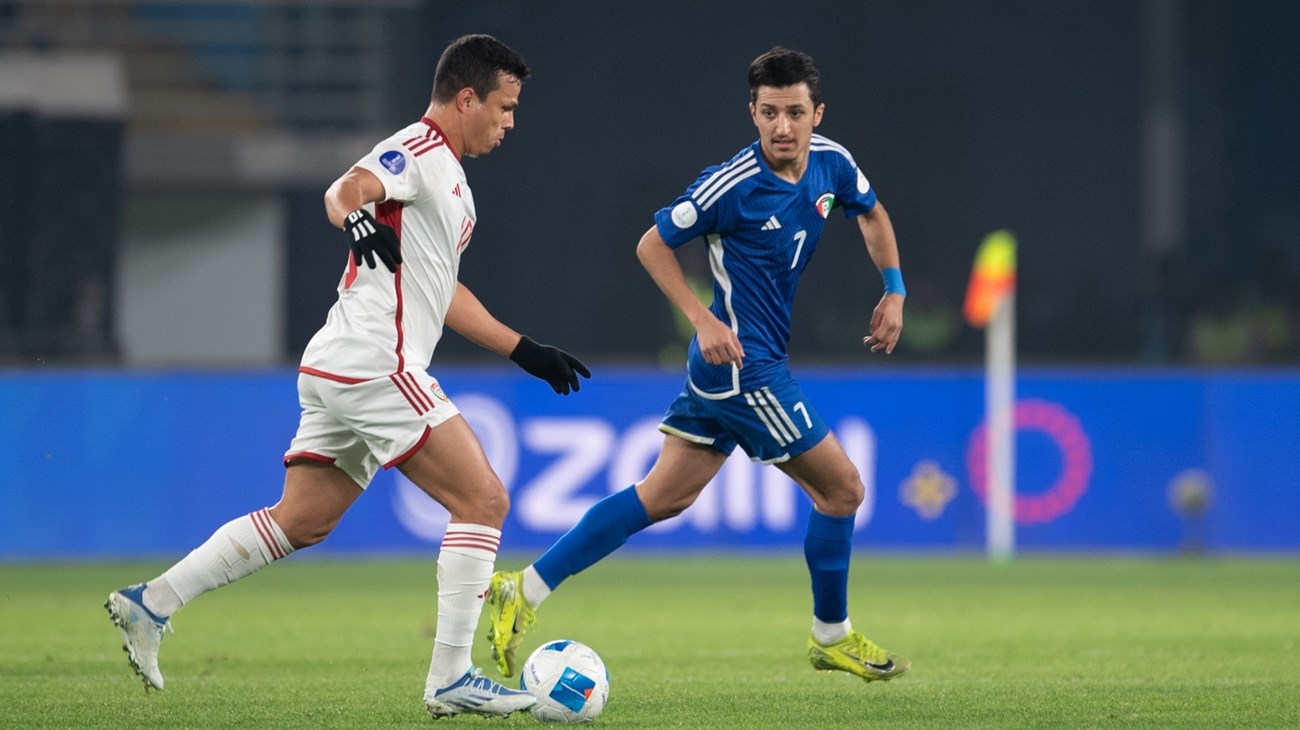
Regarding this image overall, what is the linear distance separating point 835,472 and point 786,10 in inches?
767

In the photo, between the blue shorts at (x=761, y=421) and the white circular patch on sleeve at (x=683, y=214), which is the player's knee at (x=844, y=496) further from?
the white circular patch on sleeve at (x=683, y=214)

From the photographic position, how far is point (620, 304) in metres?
21.9

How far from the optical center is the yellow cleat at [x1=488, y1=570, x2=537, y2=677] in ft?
19.2

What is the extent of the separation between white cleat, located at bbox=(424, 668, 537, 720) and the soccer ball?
44 millimetres

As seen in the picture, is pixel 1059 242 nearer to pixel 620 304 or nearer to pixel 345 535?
pixel 620 304

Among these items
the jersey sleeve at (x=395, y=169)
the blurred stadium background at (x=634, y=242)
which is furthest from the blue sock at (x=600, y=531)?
the blurred stadium background at (x=634, y=242)

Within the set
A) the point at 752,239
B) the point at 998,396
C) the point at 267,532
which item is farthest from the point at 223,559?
the point at 998,396

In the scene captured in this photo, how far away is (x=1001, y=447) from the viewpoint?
43.8 feet

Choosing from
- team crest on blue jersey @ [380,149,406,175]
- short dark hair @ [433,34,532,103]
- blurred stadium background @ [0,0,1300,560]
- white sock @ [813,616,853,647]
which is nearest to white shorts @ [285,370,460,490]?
team crest on blue jersey @ [380,149,406,175]

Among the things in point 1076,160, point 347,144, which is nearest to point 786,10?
point 1076,160

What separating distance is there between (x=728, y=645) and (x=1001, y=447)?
5.95 metres

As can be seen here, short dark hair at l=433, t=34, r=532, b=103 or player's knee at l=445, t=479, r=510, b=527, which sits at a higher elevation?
short dark hair at l=433, t=34, r=532, b=103

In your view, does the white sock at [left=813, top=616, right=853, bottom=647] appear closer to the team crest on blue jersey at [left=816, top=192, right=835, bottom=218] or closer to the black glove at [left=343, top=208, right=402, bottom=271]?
the team crest on blue jersey at [left=816, top=192, right=835, bottom=218]

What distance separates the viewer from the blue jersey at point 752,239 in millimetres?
6148
